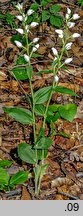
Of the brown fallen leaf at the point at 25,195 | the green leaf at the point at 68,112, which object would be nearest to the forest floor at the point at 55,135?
the brown fallen leaf at the point at 25,195

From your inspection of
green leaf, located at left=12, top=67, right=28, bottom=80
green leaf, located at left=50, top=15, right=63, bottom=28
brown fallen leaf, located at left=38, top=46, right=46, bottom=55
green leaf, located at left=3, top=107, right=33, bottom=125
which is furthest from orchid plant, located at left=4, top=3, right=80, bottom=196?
green leaf, located at left=50, top=15, right=63, bottom=28

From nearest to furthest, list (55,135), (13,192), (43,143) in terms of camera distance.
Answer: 1. (43,143)
2. (13,192)
3. (55,135)

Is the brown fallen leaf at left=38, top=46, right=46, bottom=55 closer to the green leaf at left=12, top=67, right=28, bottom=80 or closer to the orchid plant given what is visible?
the green leaf at left=12, top=67, right=28, bottom=80

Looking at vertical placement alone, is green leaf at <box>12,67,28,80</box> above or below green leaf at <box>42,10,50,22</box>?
below

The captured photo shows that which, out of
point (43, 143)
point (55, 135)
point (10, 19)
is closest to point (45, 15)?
point (10, 19)

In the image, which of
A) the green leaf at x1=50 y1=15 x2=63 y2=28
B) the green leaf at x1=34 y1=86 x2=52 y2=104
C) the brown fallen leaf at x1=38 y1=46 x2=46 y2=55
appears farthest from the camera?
the green leaf at x1=50 y1=15 x2=63 y2=28

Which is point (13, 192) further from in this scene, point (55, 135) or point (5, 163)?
point (55, 135)

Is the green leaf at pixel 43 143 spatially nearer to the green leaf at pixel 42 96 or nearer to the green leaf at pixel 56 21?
the green leaf at pixel 42 96

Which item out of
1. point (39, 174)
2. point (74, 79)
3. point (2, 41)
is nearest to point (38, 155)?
point (39, 174)
